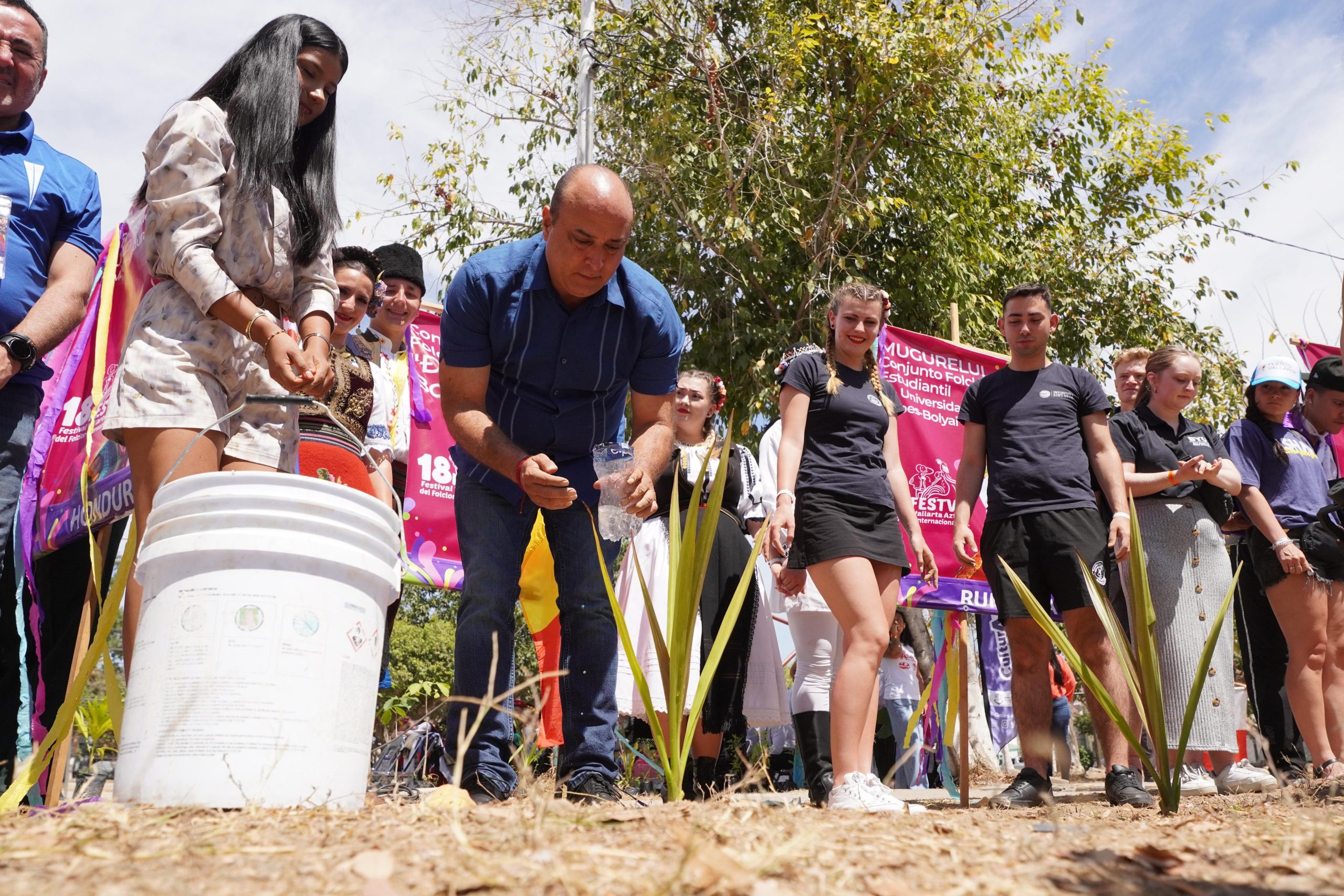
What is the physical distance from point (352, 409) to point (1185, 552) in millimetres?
3545

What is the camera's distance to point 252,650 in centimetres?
201

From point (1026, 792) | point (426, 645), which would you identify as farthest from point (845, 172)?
point (426, 645)

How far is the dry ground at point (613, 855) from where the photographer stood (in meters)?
1.33

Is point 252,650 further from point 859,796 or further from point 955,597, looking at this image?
point 955,597

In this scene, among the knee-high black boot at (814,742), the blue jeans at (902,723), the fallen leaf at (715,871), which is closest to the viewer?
the fallen leaf at (715,871)

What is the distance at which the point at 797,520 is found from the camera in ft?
12.3

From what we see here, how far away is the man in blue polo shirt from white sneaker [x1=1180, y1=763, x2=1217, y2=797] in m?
4.47

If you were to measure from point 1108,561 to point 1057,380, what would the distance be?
0.78 meters

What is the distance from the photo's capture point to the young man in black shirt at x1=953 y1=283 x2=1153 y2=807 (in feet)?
12.9

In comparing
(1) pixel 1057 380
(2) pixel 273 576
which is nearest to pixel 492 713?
(2) pixel 273 576

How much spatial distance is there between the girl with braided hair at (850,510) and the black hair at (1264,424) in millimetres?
1916

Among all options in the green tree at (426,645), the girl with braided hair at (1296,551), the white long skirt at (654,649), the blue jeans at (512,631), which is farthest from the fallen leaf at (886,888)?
the green tree at (426,645)

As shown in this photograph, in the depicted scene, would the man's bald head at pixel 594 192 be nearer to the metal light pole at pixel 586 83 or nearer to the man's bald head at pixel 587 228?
the man's bald head at pixel 587 228

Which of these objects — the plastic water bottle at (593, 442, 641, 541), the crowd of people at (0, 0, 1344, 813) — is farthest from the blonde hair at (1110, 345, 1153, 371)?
the plastic water bottle at (593, 442, 641, 541)
